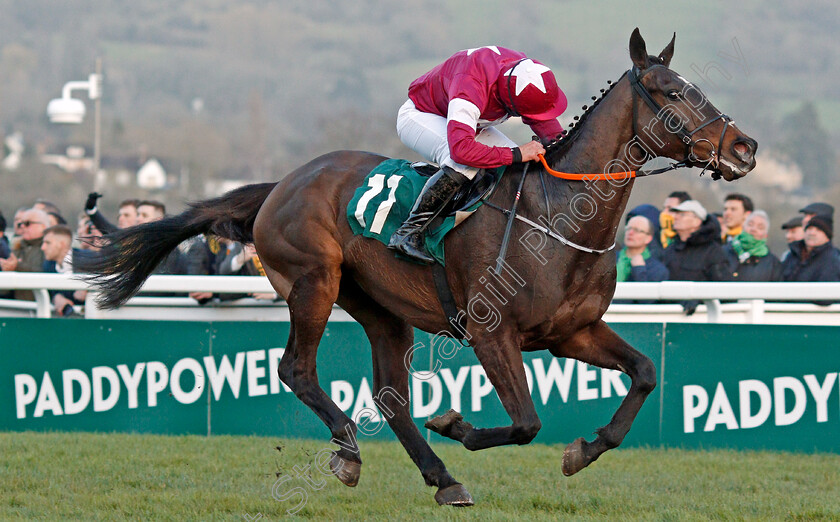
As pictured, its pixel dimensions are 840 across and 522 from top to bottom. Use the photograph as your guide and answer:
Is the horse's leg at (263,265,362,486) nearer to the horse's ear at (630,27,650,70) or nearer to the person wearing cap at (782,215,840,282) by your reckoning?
the horse's ear at (630,27,650,70)

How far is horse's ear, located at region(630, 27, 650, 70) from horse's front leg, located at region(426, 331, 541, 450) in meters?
1.18

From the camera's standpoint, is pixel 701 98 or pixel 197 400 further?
pixel 197 400

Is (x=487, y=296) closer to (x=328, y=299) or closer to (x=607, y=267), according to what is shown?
(x=607, y=267)

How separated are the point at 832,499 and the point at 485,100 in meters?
2.31

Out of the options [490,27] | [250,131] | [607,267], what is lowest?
[607,267]

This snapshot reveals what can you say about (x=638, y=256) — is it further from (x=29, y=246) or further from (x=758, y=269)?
(x=29, y=246)

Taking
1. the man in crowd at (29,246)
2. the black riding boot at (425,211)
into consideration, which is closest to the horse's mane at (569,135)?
the black riding boot at (425,211)

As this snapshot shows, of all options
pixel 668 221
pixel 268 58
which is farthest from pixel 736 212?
pixel 268 58

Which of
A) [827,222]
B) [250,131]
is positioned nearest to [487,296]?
[827,222]

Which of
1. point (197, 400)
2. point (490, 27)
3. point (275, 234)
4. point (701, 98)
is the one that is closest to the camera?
point (701, 98)

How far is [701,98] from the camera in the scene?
12.6 feet

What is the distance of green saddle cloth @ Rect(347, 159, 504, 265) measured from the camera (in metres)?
4.34

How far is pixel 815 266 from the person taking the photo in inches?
274

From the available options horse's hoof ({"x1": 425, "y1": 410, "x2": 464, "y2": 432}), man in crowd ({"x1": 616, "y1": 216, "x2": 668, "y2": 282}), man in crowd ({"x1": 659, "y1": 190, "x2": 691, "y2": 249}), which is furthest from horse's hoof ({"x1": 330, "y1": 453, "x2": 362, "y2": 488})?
man in crowd ({"x1": 659, "y1": 190, "x2": 691, "y2": 249})
